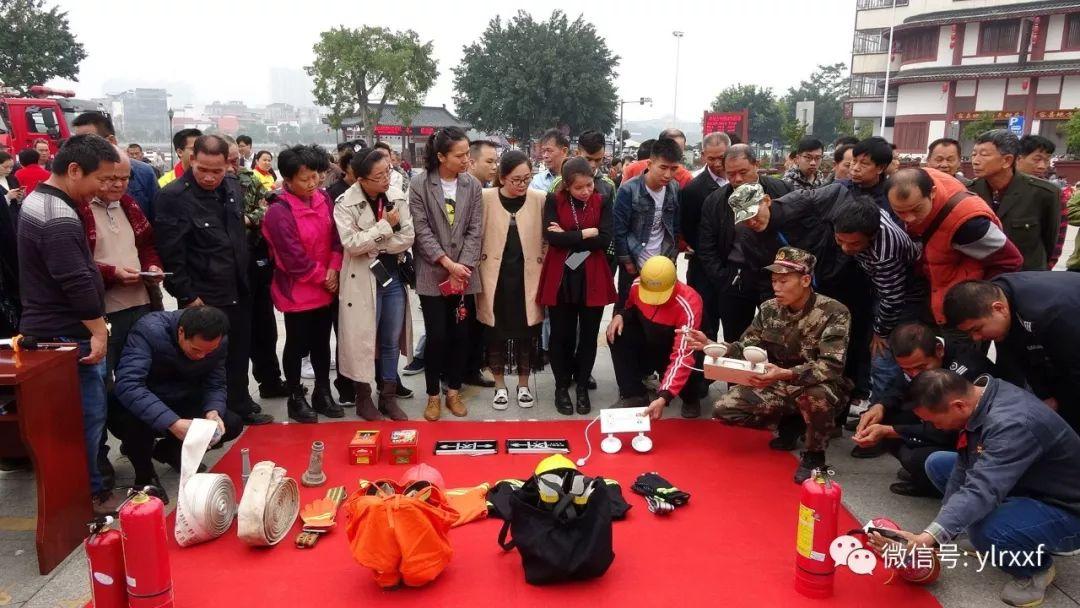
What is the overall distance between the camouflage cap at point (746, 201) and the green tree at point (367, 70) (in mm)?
28884

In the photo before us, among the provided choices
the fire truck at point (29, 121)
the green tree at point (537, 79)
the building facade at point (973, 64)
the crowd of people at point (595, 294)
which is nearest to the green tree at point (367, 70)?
the green tree at point (537, 79)

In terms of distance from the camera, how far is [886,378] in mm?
3582

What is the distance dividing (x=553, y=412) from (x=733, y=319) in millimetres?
1269

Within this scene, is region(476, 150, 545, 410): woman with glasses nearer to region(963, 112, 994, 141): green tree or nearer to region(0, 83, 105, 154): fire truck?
region(0, 83, 105, 154): fire truck

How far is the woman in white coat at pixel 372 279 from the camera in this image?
405cm

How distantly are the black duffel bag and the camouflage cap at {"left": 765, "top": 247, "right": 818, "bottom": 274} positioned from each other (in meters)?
1.57

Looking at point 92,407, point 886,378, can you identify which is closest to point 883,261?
point 886,378

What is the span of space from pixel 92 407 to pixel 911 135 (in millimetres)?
38087

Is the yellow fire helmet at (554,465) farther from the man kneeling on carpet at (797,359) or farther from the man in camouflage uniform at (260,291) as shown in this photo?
the man in camouflage uniform at (260,291)

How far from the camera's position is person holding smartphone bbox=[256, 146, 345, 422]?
4.03m

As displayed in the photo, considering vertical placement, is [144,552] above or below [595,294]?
below

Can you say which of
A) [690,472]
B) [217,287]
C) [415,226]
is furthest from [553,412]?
[217,287]

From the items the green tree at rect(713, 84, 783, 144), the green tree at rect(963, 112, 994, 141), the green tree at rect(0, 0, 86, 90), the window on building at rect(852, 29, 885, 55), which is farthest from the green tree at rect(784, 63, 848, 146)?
the green tree at rect(0, 0, 86, 90)

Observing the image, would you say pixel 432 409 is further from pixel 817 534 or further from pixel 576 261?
pixel 817 534
